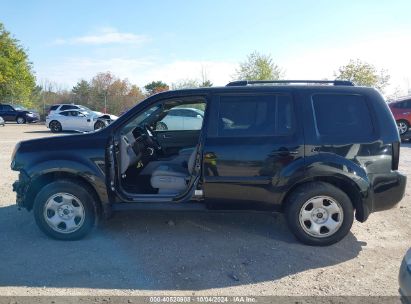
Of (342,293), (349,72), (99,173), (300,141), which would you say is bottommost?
(342,293)

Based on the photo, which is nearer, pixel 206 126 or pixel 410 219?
pixel 206 126

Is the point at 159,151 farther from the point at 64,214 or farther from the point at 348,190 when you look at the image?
the point at 348,190

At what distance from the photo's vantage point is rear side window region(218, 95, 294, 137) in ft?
14.1

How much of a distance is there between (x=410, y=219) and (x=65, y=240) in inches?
184

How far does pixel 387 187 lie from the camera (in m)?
4.25

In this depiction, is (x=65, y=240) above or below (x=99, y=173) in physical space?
below

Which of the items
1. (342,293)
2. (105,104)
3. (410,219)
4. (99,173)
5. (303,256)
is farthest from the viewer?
(105,104)

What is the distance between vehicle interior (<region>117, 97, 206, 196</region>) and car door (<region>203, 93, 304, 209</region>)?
28 centimetres

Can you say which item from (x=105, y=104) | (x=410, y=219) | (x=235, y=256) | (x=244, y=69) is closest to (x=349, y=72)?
(x=244, y=69)

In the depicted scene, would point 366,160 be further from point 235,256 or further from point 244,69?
point 244,69

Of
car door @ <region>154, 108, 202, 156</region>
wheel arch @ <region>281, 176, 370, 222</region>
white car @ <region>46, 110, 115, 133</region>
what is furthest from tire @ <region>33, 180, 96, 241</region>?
white car @ <region>46, 110, 115, 133</region>

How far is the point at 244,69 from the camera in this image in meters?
34.3

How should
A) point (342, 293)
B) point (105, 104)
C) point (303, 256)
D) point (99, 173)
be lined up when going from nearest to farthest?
1. point (342, 293)
2. point (303, 256)
3. point (99, 173)
4. point (105, 104)

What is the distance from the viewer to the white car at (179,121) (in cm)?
608
